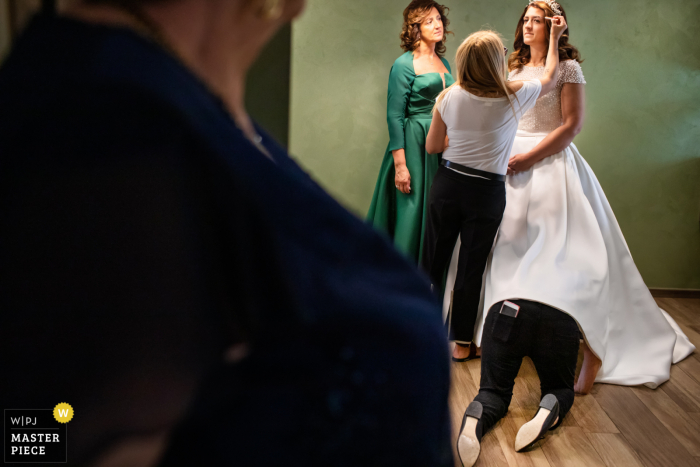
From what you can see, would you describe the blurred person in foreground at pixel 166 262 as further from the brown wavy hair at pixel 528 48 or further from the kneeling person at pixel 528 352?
the brown wavy hair at pixel 528 48

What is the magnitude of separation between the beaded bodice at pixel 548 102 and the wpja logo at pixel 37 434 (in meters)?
2.28

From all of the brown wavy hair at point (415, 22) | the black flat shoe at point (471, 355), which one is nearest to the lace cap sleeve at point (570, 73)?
the brown wavy hair at point (415, 22)

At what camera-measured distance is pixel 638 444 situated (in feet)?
6.01

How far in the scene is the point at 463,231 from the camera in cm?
223

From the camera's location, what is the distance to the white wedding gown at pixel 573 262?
204cm

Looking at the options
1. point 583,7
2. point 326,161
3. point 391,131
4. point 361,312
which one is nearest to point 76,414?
point 361,312

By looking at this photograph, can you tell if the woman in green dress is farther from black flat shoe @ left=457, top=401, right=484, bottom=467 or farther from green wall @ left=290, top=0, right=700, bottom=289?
black flat shoe @ left=457, top=401, right=484, bottom=467

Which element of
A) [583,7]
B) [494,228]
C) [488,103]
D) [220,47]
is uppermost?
[583,7]

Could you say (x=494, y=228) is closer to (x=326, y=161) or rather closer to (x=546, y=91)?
(x=546, y=91)

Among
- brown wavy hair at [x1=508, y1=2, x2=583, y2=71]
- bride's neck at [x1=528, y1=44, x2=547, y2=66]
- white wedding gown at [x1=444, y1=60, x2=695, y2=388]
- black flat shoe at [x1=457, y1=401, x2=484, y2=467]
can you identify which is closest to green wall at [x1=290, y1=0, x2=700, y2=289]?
brown wavy hair at [x1=508, y1=2, x2=583, y2=71]

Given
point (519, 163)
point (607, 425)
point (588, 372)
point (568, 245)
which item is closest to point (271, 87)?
point (519, 163)

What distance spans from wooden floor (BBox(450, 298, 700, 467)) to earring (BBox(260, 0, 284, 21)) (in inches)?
52.2

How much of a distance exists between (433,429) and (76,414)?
0.71ft

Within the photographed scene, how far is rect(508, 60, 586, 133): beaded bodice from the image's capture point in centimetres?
223
